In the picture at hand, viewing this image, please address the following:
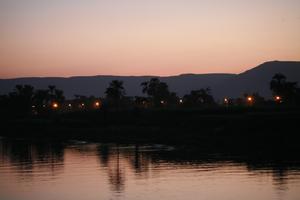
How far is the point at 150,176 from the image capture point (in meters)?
39.3

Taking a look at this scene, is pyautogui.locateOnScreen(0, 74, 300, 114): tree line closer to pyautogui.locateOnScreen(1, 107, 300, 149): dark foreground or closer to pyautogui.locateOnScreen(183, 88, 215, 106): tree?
pyautogui.locateOnScreen(183, 88, 215, 106): tree

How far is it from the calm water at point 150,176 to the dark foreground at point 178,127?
11153mm

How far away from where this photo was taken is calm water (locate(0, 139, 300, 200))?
31547mm

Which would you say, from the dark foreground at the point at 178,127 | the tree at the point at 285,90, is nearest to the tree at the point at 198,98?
the tree at the point at 285,90

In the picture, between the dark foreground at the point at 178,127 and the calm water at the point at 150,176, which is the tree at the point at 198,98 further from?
the calm water at the point at 150,176

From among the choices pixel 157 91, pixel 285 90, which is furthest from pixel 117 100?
pixel 285 90

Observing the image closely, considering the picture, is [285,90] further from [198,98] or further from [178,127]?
[178,127]

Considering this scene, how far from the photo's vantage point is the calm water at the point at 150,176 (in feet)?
104

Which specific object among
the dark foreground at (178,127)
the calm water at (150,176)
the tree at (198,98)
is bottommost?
the calm water at (150,176)

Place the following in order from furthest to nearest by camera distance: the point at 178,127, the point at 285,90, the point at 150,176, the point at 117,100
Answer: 1. the point at 117,100
2. the point at 285,90
3. the point at 178,127
4. the point at 150,176

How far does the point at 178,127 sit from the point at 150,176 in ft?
150

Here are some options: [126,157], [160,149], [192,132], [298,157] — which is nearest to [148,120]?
[192,132]

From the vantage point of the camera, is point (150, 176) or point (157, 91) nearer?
point (150, 176)

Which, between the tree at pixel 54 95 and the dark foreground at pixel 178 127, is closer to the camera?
the dark foreground at pixel 178 127
